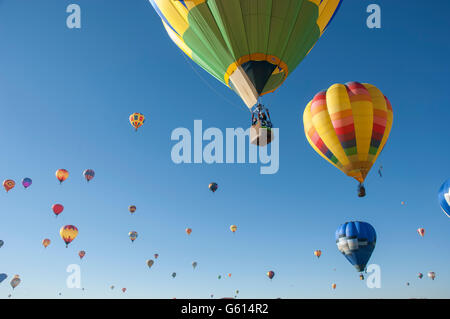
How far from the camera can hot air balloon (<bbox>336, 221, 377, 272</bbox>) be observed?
1920cm

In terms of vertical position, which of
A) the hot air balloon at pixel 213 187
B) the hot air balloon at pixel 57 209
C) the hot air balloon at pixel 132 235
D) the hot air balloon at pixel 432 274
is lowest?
the hot air balloon at pixel 432 274

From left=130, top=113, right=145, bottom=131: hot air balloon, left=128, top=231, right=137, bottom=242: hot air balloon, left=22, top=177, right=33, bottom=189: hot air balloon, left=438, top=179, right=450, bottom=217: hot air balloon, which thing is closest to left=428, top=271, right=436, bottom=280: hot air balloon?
left=438, top=179, right=450, bottom=217: hot air balloon

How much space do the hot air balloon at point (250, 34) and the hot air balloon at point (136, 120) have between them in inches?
394

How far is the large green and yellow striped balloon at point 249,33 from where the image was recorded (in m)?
10.1

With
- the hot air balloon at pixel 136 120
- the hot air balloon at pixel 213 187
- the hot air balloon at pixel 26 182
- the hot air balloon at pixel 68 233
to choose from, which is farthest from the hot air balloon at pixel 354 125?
the hot air balloon at pixel 26 182

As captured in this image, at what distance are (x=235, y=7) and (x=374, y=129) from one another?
8.46 meters

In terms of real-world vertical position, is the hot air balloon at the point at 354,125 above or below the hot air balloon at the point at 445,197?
above

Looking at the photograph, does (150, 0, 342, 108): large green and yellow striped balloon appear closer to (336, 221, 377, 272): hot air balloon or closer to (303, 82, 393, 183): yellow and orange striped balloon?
(303, 82, 393, 183): yellow and orange striped balloon

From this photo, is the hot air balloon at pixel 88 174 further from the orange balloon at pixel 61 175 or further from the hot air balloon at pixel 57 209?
the hot air balloon at pixel 57 209

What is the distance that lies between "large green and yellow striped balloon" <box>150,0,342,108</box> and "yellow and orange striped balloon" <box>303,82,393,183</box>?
3487 millimetres

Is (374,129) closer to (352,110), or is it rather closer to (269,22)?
(352,110)
